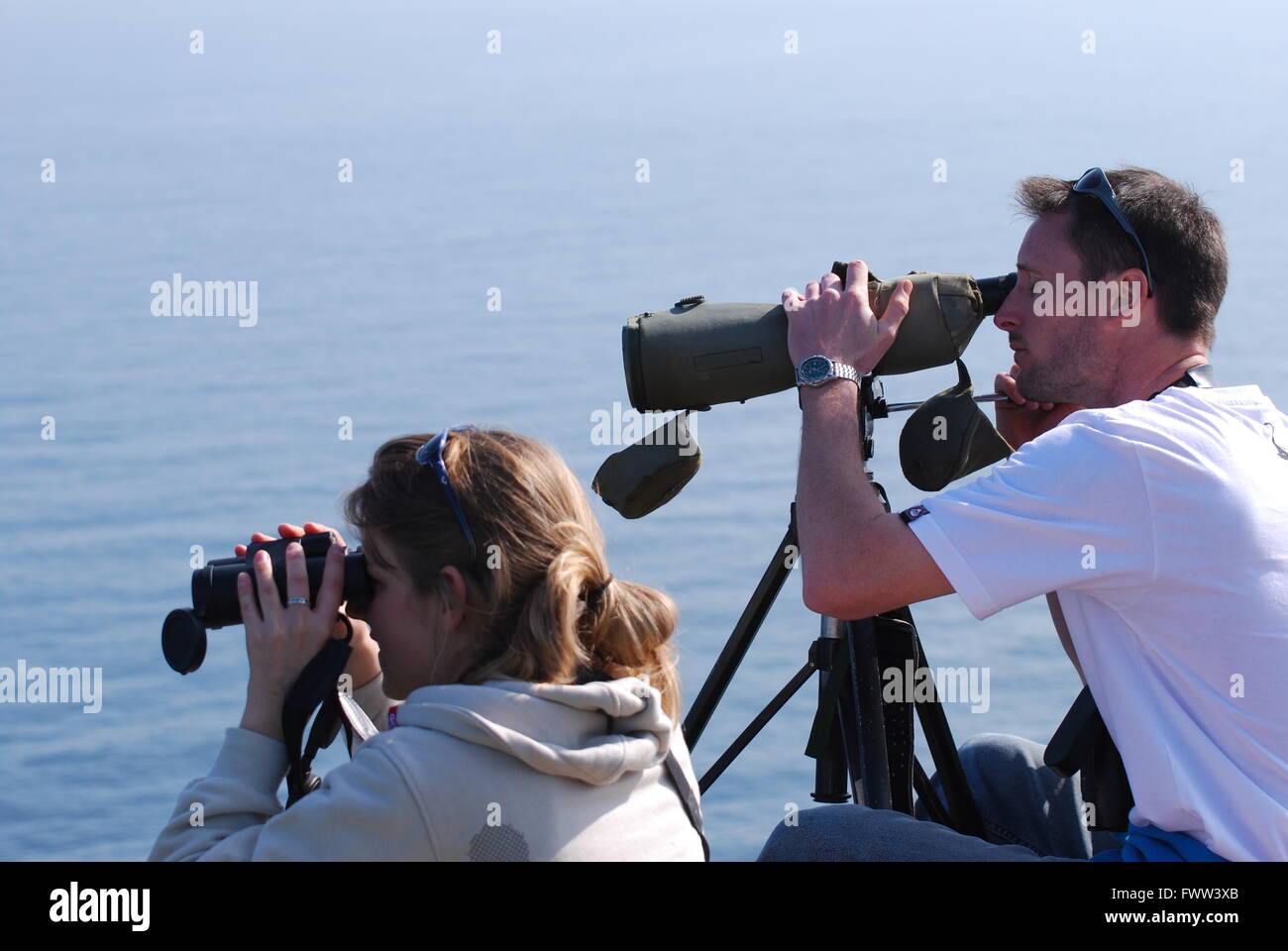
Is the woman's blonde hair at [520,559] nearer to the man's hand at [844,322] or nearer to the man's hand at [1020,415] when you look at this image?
the man's hand at [844,322]

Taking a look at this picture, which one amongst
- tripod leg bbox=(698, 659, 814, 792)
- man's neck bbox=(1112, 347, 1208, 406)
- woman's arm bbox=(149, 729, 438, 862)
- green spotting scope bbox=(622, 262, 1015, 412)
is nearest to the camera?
woman's arm bbox=(149, 729, 438, 862)

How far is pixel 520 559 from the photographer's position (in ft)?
5.44

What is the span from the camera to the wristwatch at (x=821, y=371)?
200 centimetres

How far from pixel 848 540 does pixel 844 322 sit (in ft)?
1.06

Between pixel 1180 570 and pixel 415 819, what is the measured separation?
2.60 feet

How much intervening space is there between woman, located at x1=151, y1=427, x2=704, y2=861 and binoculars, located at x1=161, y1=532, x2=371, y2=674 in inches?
0.6

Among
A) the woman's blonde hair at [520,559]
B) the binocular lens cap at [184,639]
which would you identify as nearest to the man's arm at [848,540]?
the woman's blonde hair at [520,559]

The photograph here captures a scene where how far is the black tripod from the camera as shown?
2111mm

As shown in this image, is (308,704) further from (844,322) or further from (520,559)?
(844,322)

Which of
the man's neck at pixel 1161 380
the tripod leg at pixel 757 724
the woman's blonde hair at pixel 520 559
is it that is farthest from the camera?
the tripod leg at pixel 757 724

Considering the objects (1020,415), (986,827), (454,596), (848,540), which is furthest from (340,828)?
(1020,415)

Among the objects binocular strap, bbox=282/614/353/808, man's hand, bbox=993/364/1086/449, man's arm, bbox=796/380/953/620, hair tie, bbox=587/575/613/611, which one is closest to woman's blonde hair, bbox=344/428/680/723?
hair tie, bbox=587/575/613/611

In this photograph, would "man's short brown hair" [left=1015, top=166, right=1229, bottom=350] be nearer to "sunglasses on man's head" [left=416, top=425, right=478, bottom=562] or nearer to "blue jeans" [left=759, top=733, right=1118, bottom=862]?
"blue jeans" [left=759, top=733, right=1118, bottom=862]

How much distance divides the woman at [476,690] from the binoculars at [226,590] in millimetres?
14
